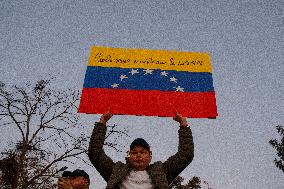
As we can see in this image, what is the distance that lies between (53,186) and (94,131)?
46.2 ft

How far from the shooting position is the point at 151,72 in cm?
454

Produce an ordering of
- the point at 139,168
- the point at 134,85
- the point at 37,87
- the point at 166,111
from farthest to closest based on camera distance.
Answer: the point at 37,87, the point at 134,85, the point at 166,111, the point at 139,168

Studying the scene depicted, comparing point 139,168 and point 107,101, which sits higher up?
point 107,101

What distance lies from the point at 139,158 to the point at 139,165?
66mm

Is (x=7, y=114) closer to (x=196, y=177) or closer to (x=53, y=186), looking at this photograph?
(x=53, y=186)

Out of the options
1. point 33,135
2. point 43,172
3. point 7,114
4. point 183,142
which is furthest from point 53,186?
point 183,142

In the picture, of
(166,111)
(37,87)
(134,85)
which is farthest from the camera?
(37,87)

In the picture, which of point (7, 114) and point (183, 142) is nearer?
point (183, 142)

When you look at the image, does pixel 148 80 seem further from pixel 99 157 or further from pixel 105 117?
pixel 99 157

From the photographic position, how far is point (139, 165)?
10.1 feet

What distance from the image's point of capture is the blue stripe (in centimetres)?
429

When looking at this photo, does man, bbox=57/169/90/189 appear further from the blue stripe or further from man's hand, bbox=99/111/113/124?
the blue stripe

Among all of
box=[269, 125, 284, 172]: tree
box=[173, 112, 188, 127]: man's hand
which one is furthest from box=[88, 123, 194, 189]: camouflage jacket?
box=[269, 125, 284, 172]: tree

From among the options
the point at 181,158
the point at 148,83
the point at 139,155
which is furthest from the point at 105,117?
the point at 148,83
